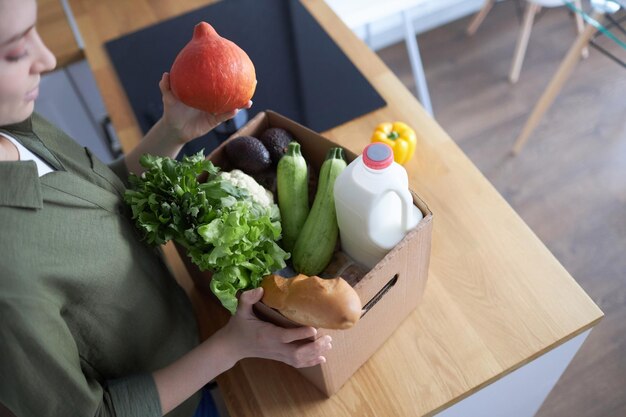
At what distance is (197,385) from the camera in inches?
27.7

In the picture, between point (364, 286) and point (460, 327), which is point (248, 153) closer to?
point (364, 286)

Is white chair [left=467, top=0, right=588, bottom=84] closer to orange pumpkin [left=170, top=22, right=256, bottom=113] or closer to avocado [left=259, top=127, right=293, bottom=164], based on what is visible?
avocado [left=259, top=127, right=293, bottom=164]

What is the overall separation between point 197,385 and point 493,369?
16.3 inches

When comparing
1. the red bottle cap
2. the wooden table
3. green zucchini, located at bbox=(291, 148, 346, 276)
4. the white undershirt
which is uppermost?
the white undershirt

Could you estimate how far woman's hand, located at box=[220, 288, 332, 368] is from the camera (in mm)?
642

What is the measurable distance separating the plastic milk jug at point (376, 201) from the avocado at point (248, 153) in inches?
6.1

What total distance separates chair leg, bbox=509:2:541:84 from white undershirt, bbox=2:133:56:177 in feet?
6.58

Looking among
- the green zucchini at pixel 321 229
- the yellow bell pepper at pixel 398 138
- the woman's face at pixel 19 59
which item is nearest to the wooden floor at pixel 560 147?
the yellow bell pepper at pixel 398 138

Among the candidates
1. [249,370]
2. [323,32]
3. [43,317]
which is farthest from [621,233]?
[43,317]

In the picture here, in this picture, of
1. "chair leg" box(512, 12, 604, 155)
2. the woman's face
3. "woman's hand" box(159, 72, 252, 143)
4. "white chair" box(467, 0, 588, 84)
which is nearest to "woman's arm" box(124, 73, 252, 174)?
"woman's hand" box(159, 72, 252, 143)

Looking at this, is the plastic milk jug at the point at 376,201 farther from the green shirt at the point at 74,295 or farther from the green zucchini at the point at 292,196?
the green shirt at the point at 74,295

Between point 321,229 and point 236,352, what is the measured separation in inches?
7.8

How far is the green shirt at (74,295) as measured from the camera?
53cm

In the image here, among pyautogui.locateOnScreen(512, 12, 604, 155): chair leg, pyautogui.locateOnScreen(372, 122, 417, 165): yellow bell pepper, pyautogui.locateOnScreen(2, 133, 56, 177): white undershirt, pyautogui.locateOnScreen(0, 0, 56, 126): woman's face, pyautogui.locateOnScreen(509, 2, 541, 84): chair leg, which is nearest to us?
pyautogui.locateOnScreen(0, 0, 56, 126): woman's face
